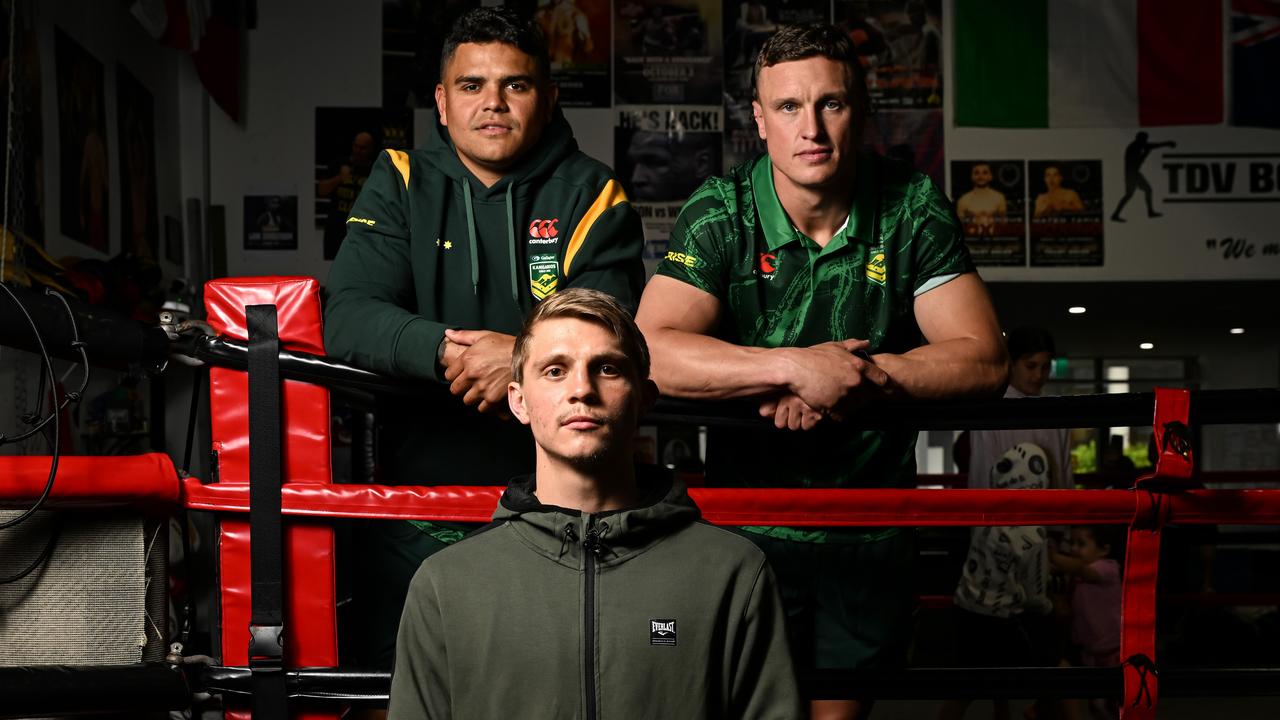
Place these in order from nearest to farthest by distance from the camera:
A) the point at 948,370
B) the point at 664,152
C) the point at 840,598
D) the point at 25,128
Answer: the point at 948,370, the point at 840,598, the point at 25,128, the point at 664,152

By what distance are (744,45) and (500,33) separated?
6.05 meters

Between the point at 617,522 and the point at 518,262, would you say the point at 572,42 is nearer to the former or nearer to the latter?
the point at 518,262

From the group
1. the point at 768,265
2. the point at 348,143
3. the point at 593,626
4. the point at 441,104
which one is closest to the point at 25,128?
the point at 348,143

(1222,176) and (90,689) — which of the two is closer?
(90,689)

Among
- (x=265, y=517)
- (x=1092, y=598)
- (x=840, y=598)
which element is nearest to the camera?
(x=265, y=517)

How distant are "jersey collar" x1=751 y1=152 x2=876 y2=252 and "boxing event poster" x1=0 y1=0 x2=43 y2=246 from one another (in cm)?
328

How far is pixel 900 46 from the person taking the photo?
7.42 m

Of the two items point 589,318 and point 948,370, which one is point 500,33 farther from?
point 948,370

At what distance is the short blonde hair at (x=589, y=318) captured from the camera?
3.97 ft

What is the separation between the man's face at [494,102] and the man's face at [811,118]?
376mm

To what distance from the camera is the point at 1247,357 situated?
33.7ft

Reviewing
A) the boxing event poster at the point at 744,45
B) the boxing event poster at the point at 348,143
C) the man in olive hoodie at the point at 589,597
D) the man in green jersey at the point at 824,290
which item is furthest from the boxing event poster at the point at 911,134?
the man in olive hoodie at the point at 589,597

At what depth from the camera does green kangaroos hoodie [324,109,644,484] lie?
5.46 feet

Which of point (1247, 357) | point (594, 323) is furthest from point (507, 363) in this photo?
point (1247, 357)
